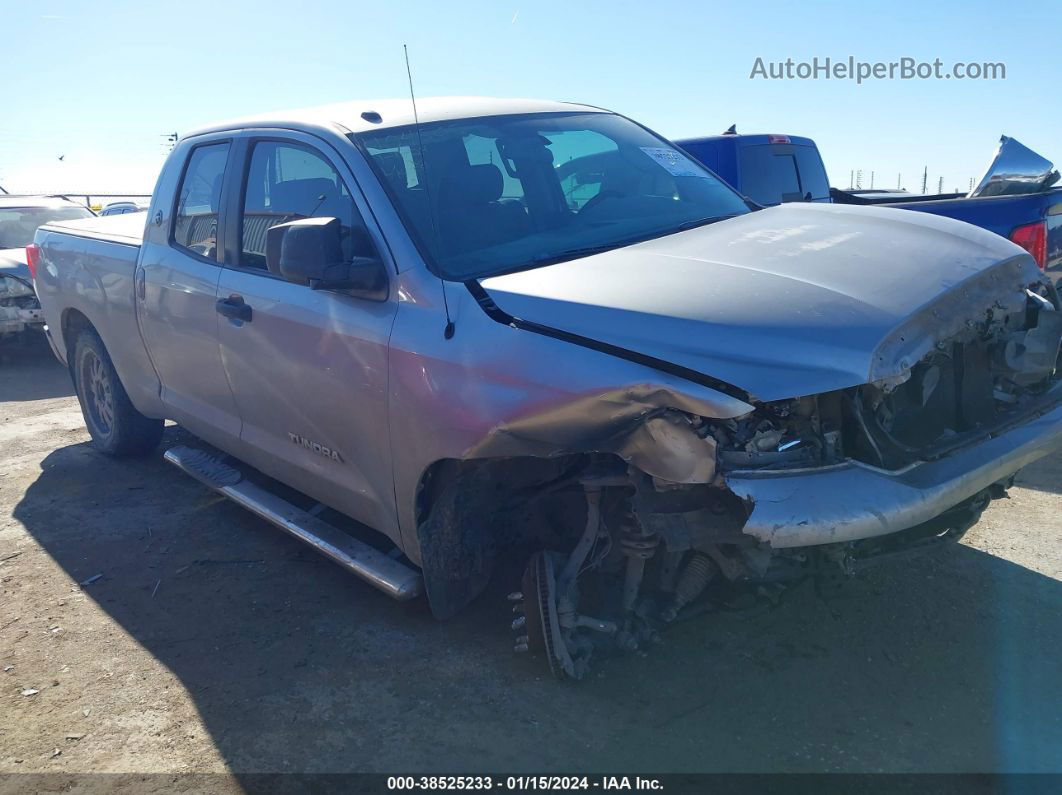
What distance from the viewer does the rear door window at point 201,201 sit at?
4383mm

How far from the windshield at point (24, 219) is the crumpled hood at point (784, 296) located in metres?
10.0

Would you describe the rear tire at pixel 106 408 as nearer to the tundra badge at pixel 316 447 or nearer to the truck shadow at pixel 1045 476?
the tundra badge at pixel 316 447

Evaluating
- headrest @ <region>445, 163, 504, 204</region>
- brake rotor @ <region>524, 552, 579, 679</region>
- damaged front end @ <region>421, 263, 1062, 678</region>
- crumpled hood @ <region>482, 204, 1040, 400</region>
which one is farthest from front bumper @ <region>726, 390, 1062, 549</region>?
headrest @ <region>445, 163, 504, 204</region>

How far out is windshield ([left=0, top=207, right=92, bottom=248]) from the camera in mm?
10922

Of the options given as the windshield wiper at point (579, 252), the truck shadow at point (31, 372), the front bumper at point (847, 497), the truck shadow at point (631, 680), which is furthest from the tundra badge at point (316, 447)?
the truck shadow at point (31, 372)

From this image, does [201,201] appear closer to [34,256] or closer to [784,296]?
[34,256]

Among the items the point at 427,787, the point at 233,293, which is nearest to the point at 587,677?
the point at 427,787

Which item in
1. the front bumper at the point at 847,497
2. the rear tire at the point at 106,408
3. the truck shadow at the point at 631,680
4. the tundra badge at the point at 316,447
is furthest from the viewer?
the rear tire at the point at 106,408

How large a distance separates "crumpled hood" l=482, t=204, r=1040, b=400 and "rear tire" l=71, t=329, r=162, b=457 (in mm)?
3693

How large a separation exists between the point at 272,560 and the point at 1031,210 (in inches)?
185

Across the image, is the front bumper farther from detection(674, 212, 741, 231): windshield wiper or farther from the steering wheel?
the steering wheel

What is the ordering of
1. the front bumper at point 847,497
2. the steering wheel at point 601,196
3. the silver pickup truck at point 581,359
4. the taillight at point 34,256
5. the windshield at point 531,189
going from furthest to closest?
the taillight at point 34,256 → the steering wheel at point 601,196 → the windshield at point 531,189 → the silver pickup truck at point 581,359 → the front bumper at point 847,497

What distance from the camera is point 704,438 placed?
96.6 inches

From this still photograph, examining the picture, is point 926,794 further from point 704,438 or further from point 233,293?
point 233,293
